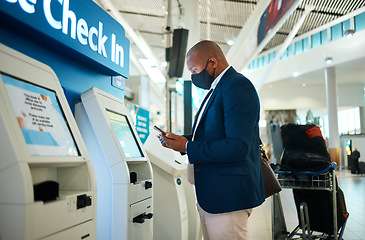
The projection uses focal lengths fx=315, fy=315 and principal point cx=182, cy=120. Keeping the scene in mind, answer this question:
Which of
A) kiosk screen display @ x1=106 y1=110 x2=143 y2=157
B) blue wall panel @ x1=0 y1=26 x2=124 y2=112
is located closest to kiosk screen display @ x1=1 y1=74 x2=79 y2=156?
blue wall panel @ x1=0 y1=26 x2=124 y2=112

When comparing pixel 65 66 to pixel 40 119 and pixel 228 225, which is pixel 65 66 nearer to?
pixel 40 119

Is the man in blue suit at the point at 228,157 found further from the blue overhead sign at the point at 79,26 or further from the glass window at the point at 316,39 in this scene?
the glass window at the point at 316,39

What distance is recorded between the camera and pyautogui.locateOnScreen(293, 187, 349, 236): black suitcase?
10.5ft

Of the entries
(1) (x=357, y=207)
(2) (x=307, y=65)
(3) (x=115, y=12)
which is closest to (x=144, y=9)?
(3) (x=115, y=12)

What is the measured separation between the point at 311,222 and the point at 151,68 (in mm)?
6162

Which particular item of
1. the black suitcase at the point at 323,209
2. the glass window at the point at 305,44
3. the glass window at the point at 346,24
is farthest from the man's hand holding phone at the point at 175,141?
the glass window at the point at 305,44

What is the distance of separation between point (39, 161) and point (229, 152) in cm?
76

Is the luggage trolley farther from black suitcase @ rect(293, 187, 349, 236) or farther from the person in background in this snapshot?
the person in background

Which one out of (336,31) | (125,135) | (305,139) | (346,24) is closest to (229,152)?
(125,135)

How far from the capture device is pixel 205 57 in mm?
1621

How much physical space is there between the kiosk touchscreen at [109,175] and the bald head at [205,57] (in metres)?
0.61

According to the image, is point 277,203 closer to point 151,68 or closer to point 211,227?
point 211,227

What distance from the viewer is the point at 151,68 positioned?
336 inches

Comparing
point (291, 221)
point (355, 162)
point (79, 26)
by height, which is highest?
point (79, 26)
